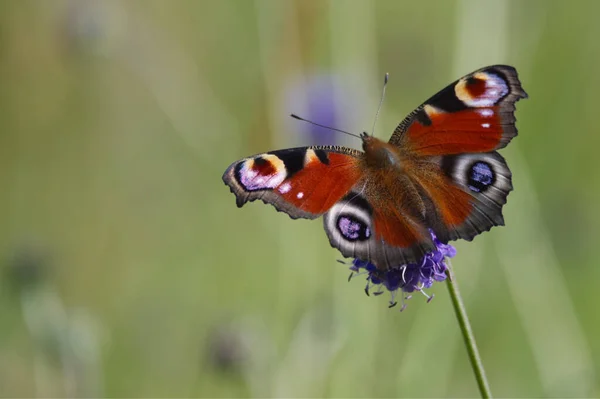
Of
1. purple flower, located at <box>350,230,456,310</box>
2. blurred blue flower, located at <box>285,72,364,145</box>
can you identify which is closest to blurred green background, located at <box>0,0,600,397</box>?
blurred blue flower, located at <box>285,72,364,145</box>

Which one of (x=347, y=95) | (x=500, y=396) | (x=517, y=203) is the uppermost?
(x=347, y=95)

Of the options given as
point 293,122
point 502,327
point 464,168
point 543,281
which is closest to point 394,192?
point 464,168

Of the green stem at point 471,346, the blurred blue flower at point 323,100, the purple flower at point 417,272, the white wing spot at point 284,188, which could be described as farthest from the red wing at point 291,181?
the blurred blue flower at point 323,100

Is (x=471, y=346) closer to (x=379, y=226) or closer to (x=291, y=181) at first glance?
(x=379, y=226)

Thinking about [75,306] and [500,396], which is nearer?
[500,396]

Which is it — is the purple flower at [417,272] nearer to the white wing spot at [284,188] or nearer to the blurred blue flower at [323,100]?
the white wing spot at [284,188]

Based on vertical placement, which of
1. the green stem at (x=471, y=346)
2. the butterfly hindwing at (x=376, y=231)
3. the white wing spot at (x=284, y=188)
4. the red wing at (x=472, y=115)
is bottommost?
the green stem at (x=471, y=346)

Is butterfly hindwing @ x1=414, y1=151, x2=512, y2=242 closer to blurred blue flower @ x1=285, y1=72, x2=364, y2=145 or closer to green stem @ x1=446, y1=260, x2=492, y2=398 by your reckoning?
green stem @ x1=446, y1=260, x2=492, y2=398

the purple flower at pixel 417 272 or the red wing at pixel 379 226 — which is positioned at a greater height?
the red wing at pixel 379 226

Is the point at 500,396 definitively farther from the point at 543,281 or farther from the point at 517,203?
the point at 517,203
